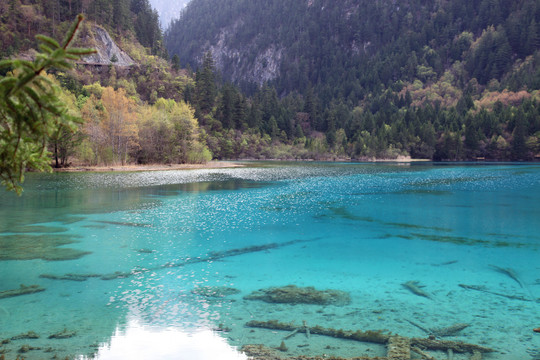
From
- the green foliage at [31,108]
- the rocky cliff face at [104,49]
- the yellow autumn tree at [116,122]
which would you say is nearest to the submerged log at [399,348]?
the green foliage at [31,108]

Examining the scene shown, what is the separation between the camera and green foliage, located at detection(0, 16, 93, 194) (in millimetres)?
5750

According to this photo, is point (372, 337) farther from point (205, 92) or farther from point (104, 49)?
point (205, 92)

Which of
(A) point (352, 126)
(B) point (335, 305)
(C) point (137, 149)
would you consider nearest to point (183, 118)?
(C) point (137, 149)

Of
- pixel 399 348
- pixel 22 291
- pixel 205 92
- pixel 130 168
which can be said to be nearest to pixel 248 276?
pixel 399 348

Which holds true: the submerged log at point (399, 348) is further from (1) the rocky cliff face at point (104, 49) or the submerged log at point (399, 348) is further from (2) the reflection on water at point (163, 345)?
(1) the rocky cliff face at point (104, 49)

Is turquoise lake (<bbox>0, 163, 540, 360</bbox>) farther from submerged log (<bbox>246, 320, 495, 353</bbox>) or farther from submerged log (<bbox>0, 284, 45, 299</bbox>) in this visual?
submerged log (<bbox>246, 320, 495, 353</bbox>)

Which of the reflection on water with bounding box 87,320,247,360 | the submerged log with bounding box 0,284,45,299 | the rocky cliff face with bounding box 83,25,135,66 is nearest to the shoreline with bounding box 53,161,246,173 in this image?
the rocky cliff face with bounding box 83,25,135,66

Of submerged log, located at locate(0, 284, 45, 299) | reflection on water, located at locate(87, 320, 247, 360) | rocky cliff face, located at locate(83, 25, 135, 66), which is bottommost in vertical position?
reflection on water, located at locate(87, 320, 247, 360)

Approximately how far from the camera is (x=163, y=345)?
9.59 m

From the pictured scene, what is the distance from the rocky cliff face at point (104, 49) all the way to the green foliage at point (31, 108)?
424ft

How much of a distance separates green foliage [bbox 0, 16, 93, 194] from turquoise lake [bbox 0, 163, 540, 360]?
463 centimetres

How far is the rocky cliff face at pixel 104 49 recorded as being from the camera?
408 ft

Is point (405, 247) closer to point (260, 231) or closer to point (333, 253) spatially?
point (333, 253)

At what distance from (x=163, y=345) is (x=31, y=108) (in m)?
6.30
